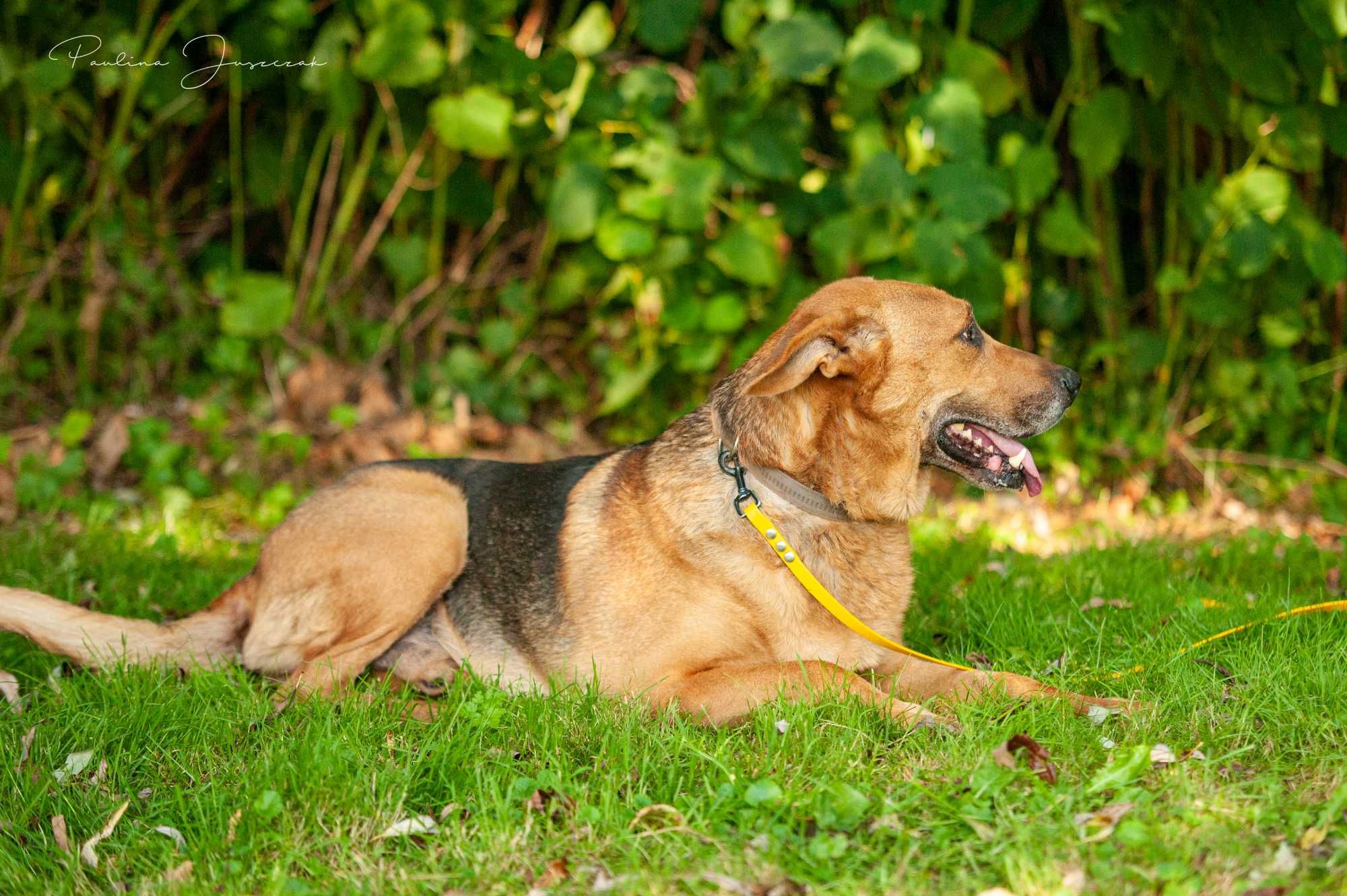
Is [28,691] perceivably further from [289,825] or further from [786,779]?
[786,779]

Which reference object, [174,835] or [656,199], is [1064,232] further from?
[174,835]

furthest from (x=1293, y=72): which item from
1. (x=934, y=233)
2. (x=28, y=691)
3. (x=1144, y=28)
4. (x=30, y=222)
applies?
(x=30, y=222)

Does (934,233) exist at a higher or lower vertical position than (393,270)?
higher

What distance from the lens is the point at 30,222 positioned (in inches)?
316

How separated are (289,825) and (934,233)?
4.50 m

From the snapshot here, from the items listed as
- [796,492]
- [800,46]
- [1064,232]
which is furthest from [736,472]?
[1064,232]

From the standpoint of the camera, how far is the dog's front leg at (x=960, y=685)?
3662 millimetres

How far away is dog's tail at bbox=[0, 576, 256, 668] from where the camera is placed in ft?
13.8

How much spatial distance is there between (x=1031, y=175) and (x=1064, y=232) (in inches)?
17.7

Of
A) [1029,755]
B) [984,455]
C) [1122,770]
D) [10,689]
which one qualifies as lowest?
[10,689]

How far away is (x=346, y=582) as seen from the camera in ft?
14.5

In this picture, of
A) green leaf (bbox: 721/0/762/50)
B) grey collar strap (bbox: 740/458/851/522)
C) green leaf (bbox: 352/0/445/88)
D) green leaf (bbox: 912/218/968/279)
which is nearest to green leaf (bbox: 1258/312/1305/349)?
green leaf (bbox: 912/218/968/279)

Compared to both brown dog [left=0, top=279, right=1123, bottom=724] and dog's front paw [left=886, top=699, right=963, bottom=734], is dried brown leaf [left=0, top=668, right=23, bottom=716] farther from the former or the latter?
dog's front paw [left=886, top=699, right=963, bottom=734]

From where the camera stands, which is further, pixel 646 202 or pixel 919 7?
pixel 646 202
